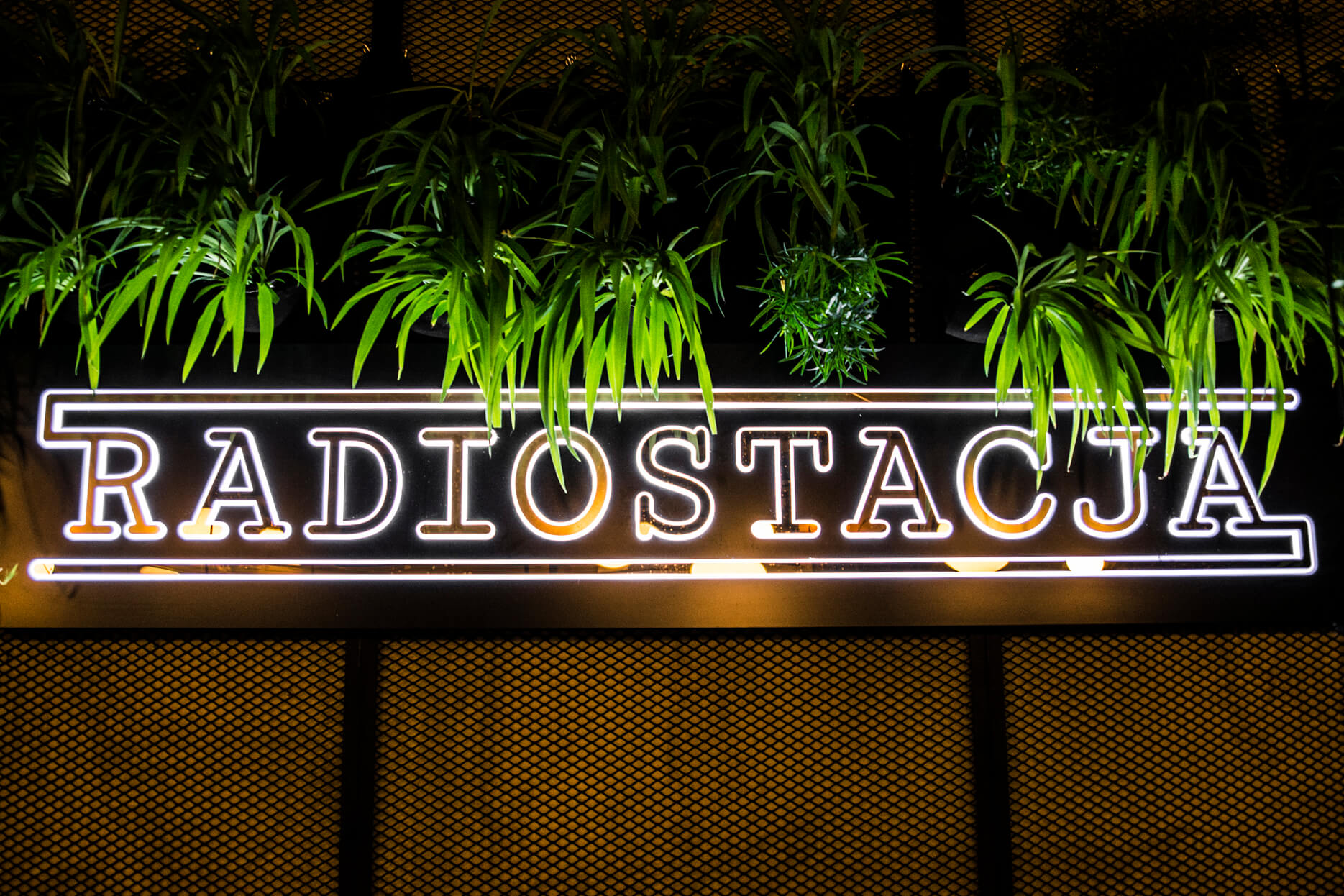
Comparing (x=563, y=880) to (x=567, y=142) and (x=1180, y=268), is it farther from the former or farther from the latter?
(x=1180, y=268)

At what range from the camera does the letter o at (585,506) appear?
1.70 m

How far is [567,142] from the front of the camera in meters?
1.50

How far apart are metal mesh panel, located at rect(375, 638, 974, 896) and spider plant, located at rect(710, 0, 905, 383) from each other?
0.58 m

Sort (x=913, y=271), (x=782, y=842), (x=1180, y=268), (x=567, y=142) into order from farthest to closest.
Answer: (x=913, y=271)
(x=782, y=842)
(x=1180, y=268)
(x=567, y=142)

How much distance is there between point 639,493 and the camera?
1718 mm

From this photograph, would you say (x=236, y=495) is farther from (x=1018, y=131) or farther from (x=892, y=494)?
(x=1018, y=131)

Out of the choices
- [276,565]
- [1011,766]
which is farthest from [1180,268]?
[276,565]

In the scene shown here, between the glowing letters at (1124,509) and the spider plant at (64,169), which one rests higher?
the spider plant at (64,169)

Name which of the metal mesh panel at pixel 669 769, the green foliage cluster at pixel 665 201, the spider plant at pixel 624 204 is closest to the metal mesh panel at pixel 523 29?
the green foliage cluster at pixel 665 201

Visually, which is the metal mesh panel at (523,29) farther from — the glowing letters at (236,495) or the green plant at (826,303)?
the glowing letters at (236,495)

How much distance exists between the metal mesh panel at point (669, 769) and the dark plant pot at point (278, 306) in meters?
0.64

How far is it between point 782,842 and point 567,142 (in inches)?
50.1

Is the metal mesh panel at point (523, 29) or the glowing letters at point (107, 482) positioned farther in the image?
the metal mesh panel at point (523, 29)

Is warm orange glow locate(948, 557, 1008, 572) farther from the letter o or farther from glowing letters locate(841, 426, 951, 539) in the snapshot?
the letter o
